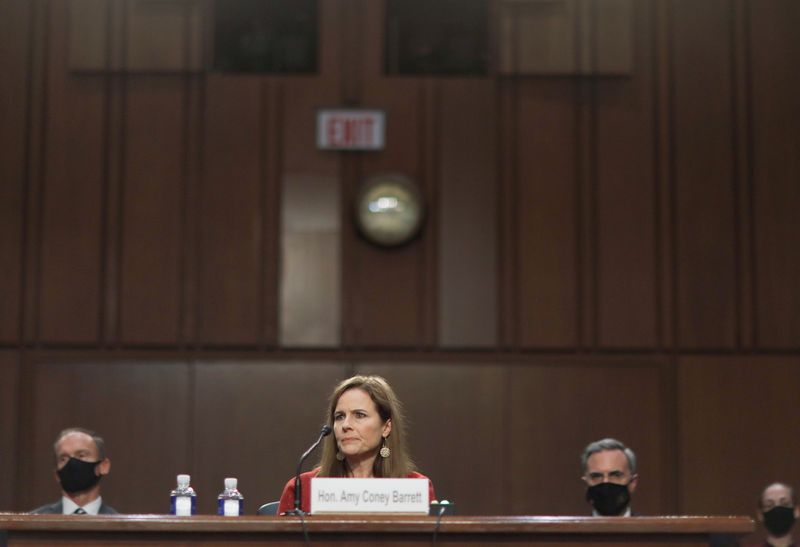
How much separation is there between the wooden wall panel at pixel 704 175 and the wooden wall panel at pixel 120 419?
2.67 m

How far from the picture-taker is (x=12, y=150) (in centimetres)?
668

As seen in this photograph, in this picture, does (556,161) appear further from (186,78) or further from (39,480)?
(39,480)

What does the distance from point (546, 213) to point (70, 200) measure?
249 cm

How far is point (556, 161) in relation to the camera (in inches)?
265

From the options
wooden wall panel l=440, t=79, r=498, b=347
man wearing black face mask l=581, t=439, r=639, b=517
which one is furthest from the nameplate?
wooden wall panel l=440, t=79, r=498, b=347

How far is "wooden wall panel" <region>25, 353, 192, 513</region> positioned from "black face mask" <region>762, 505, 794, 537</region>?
9.41 ft

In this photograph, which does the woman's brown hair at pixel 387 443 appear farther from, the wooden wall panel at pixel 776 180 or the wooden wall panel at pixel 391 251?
the wooden wall panel at pixel 776 180

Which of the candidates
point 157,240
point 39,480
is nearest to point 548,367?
point 157,240

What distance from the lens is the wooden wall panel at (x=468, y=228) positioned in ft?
21.8

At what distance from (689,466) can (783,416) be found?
562 mm

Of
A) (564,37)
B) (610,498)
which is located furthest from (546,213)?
(610,498)

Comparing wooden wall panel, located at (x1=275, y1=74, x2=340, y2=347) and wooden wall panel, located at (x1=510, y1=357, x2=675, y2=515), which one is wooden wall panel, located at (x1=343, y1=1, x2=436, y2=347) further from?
wooden wall panel, located at (x1=510, y1=357, x2=675, y2=515)

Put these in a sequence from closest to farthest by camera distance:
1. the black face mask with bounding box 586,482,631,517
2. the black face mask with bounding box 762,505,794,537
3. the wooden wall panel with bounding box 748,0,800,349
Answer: the black face mask with bounding box 586,482,631,517 → the black face mask with bounding box 762,505,794,537 → the wooden wall panel with bounding box 748,0,800,349

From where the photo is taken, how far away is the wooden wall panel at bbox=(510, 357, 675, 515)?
652 cm
